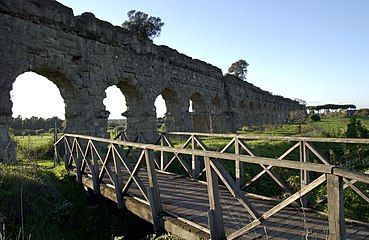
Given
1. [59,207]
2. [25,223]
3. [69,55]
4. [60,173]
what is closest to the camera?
[25,223]

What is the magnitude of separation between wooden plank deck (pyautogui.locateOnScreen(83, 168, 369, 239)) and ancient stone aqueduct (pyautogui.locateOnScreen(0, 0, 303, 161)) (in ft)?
13.7

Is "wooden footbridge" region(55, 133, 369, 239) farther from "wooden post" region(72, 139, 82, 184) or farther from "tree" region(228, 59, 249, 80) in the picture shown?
"tree" region(228, 59, 249, 80)

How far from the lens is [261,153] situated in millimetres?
10078

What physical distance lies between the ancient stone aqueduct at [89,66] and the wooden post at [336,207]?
6453 millimetres

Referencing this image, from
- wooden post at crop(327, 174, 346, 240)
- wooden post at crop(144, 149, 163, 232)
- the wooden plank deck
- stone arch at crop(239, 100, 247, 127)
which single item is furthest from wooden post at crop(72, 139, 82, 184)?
stone arch at crop(239, 100, 247, 127)

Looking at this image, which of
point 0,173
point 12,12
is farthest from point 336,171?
point 12,12

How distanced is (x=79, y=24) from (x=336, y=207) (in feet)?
32.5

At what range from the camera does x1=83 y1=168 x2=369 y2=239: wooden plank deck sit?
3217mm

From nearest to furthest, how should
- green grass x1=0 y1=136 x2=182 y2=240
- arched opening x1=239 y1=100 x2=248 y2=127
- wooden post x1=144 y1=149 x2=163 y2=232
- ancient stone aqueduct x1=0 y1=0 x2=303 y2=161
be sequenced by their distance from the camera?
wooden post x1=144 y1=149 x2=163 y2=232 → green grass x1=0 y1=136 x2=182 y2=240 → ancient stone aqueduct x1=0 y1=0 x2=303 y2=161 → arched opening x1=239 y1=100 x2=248 y2=127

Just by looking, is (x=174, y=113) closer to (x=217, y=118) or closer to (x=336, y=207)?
(x=217, y=118)

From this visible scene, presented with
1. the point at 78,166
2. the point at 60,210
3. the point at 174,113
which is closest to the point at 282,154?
the point at 78,166

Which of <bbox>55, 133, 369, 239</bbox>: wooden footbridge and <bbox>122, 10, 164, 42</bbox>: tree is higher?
<bbox>122, 10, 164, 42</bbox>: tree

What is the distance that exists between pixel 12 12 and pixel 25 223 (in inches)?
227

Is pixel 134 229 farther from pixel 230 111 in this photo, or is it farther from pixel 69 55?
pixel 230 111
